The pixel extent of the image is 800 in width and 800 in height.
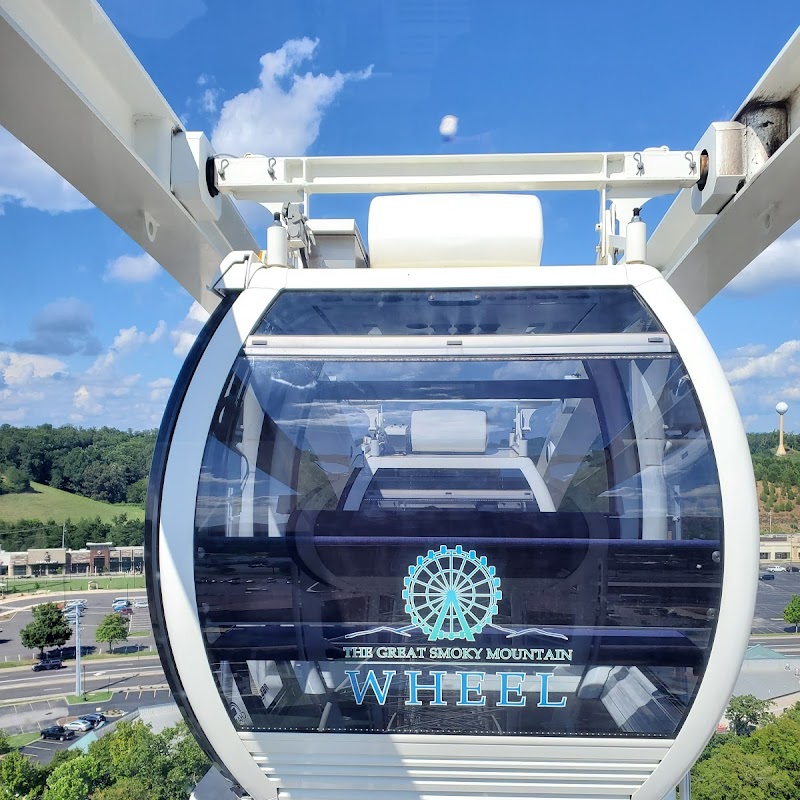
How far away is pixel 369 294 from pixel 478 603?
0.79m

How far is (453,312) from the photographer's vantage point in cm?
178

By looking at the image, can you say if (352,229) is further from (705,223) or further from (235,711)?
(235,711)

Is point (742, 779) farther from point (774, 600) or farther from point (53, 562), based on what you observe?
point (53, 562)

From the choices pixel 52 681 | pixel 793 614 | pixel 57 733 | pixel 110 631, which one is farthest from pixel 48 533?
pixel 793 614

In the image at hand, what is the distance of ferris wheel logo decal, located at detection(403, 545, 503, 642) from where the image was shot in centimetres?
150

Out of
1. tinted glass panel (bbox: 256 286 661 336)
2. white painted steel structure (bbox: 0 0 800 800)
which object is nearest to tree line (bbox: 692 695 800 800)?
white painted steel structure (bbox: 0 0 800 800)

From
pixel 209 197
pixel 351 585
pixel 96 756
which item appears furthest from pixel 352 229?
pixel 96 756

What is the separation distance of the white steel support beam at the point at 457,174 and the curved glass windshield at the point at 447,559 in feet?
2.91

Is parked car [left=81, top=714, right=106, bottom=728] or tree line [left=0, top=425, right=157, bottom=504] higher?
tree line [left=0, top=425, right=157, bottom=504]

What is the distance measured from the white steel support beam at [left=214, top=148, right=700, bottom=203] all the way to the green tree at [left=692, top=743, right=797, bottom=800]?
345 centimetres

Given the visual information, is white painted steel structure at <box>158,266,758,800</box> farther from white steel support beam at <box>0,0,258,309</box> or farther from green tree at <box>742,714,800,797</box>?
green tree at <box>742,714,800,797</box>

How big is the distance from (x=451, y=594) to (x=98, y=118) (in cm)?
139

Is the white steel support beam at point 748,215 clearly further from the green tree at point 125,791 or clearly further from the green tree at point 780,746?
the green tree at point 780,746

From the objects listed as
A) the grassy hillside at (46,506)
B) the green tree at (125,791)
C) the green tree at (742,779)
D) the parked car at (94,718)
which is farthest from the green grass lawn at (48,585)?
the green tree at (742,779)
